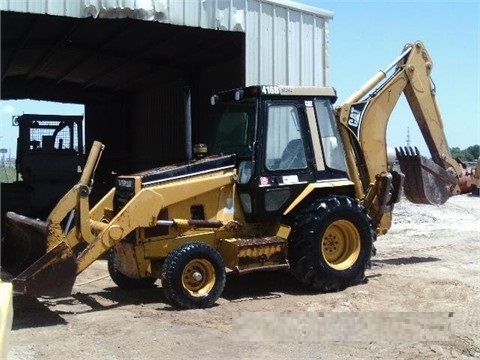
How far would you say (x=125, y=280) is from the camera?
26.9 ft

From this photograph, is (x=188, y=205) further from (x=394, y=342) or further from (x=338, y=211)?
(x=394, y=342)

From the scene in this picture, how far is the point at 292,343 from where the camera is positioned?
5746 mm

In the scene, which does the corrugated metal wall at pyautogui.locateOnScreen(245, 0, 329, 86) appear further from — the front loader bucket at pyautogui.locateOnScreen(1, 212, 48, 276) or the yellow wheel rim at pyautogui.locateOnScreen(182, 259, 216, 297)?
the front loader bucket at pyautogui.locateOnScreen(1, 212, 48, 276)

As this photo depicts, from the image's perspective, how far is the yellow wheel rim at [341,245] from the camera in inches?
320

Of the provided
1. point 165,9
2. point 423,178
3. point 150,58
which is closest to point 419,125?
point 423,178

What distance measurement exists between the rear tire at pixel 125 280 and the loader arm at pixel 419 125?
3.02 meters

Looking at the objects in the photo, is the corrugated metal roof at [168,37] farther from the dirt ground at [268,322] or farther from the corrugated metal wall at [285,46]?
the dirt ground at [268,322]

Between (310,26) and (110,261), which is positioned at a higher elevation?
(310,26)

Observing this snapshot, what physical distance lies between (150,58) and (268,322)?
10140mm

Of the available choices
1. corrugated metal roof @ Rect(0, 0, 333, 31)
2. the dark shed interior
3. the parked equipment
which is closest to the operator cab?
corrugated metal roof @ Rect(0, 0, 333, 31)

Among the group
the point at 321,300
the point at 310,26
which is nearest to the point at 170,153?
the point at 310,26

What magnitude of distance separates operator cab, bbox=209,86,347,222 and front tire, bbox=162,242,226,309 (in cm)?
92

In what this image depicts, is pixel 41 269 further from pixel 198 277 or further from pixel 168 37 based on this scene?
Result: pixel 168 37

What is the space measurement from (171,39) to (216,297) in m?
7.48
